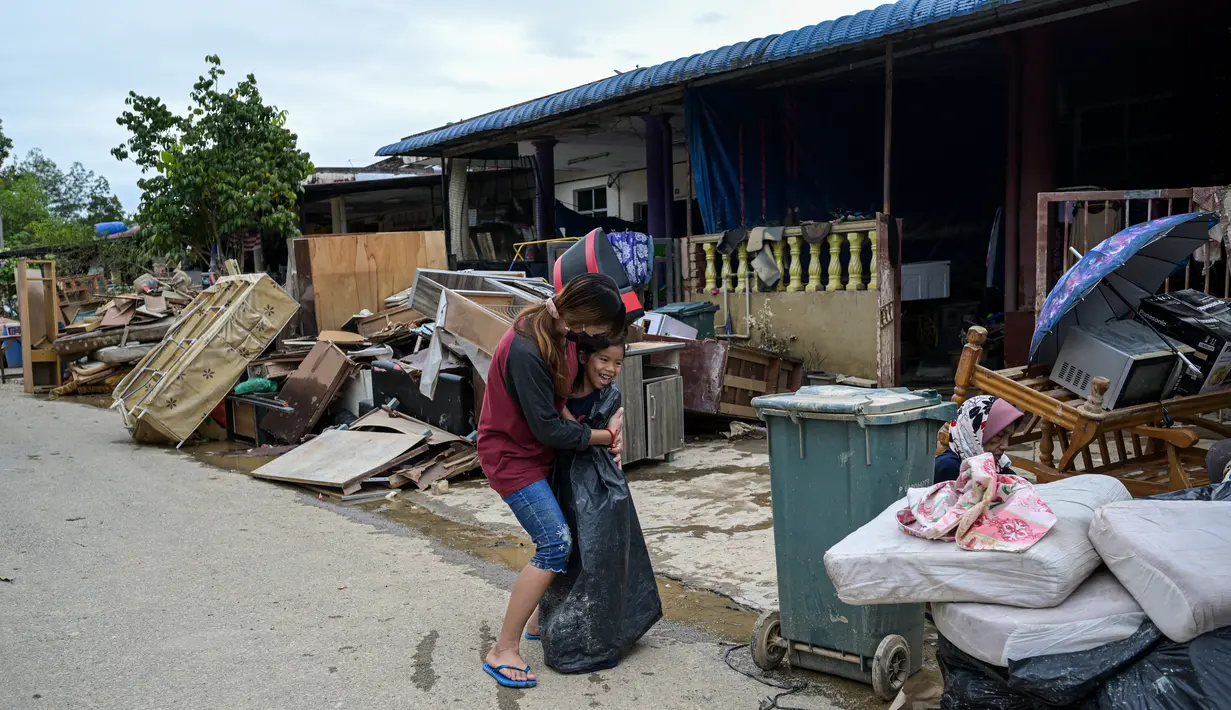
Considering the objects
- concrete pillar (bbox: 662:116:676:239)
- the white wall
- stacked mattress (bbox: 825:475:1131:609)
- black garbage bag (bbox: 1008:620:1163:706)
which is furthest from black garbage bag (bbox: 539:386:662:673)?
the white wall

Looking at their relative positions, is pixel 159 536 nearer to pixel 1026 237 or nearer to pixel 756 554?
pixel 756 554

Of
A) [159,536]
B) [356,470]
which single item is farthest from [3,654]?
[356,470]

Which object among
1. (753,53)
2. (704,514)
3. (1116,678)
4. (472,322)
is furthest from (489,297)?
(1116,678)

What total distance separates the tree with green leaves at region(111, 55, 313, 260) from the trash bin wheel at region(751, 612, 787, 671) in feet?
49.8

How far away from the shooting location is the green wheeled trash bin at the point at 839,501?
136 inches

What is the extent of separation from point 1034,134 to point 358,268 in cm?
795

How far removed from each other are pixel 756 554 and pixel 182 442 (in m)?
6.96

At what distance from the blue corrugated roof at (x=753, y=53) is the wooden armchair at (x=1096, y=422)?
4.14 meters

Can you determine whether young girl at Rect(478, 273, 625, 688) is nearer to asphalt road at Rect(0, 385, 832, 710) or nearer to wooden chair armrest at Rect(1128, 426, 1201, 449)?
asphalt road at Rect(0, 385, 832, 710)

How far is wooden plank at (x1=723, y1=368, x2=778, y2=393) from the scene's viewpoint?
8719mm

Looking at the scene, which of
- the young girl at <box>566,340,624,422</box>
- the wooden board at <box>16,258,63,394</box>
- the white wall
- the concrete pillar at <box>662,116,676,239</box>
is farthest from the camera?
the white wall

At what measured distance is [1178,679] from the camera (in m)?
2.45

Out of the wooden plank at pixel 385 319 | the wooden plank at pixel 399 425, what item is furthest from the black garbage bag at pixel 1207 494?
the wooden plank at pixel 385 319

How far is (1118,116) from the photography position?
460 inches
